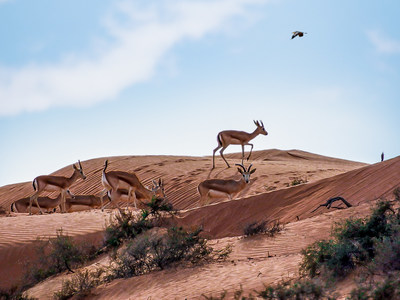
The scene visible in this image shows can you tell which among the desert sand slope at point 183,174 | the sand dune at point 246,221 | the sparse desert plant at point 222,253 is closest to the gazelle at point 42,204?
the desert sand slope at point 183,174

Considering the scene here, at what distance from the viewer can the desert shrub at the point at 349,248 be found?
742 cm

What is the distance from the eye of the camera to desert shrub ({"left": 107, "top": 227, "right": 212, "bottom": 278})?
9617 mm

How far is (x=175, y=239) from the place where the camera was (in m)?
Answer: 9.88

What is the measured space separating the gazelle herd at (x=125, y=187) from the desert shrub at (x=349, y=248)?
9.03 meters

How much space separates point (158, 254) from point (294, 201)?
6.40 m

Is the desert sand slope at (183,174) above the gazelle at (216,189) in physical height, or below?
above

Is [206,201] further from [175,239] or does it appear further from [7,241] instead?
[175,239]

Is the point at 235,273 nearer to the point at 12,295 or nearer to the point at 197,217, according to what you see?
the point at 12,295

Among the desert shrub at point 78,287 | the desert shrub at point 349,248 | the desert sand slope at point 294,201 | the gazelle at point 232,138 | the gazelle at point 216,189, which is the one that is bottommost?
the desert shrub at point 78,287

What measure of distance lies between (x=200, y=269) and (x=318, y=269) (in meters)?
2.25

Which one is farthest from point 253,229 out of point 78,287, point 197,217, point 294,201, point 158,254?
point 197,217

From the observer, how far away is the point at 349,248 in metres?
7.52

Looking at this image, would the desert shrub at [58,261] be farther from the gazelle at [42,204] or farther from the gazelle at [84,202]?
the gazelle at [84,202]

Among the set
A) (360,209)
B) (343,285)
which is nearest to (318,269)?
(343,285)
